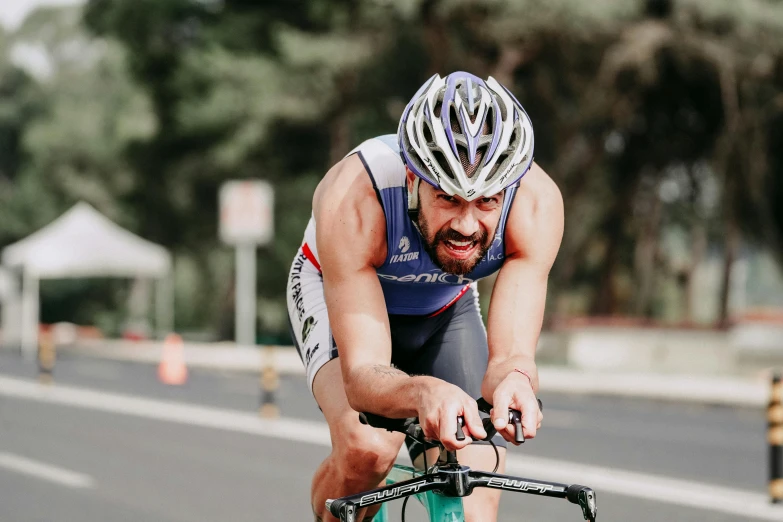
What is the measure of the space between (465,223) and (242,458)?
26.7ft

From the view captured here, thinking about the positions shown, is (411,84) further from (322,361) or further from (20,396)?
(322,361)

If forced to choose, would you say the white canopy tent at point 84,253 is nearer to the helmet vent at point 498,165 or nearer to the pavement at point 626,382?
the pavement at point 626,382

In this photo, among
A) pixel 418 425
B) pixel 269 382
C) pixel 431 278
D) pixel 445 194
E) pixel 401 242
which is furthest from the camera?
pixel 269 382

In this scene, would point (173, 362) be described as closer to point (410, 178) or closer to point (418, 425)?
point (410, 178)

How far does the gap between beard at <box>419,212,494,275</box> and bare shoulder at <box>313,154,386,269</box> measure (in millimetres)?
250

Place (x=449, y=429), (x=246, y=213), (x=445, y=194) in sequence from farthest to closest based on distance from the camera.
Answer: (x=246, y=213) → (x=445, y=194) → (x=449, y=429)

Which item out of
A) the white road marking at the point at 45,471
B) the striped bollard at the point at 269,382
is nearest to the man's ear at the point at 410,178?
the white road marking at the point at 45,471

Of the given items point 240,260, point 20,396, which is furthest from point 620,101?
point 20,396

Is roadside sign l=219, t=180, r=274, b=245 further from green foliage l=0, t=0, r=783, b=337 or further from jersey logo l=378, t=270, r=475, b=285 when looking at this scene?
jersey logo l=378, t=270, r=475, b=285

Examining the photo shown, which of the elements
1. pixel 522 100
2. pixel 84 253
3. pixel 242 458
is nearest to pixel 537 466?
pixel 242 458

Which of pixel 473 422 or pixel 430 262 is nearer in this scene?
pixel 473 422

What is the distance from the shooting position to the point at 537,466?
34.2ft

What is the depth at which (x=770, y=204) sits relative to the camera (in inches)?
1051

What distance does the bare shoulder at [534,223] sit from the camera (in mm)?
3621
